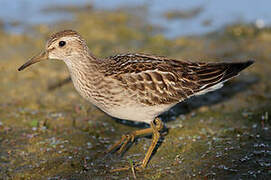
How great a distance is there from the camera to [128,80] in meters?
6.96

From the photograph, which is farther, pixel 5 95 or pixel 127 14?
pixel 127 14

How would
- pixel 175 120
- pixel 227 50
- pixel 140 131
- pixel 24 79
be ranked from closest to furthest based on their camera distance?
pixel 140 131, pixel 175 120, pixel 24 79, pixel 227 50

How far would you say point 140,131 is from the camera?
7.81 m

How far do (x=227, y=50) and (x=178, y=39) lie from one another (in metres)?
1.69

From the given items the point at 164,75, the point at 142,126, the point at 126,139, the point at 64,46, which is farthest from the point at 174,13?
the point at 64,46

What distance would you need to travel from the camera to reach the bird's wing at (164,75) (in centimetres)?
702

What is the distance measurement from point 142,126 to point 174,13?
7532 mm

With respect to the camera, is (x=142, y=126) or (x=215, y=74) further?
(x=142, y=126)

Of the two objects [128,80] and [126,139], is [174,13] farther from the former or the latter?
[128,80]

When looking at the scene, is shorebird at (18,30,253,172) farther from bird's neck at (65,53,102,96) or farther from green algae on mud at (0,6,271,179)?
green algae on mud at (0,6,271,179)

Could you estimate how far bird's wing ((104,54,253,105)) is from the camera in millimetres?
7016

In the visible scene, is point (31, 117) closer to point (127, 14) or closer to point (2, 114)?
point (2, 114)

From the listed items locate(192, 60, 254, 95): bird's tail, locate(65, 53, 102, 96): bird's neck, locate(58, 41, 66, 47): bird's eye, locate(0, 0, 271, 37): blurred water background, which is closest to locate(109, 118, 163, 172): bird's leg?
locate(192, 60, 254, 95): bird's tail

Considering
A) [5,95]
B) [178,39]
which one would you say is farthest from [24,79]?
[178,39]
